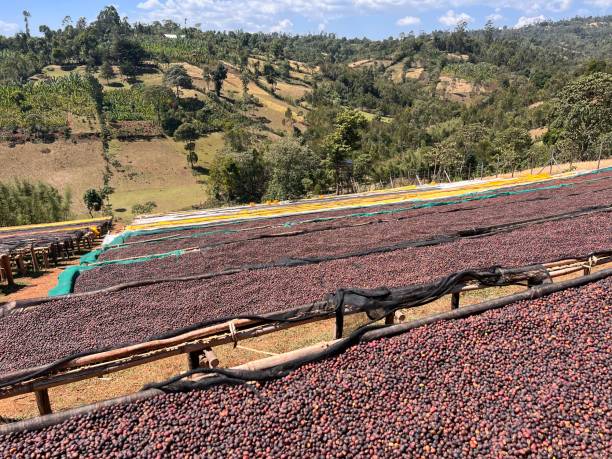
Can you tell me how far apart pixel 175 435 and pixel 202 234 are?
424 inches

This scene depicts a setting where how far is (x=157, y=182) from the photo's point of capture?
5347 centimetres

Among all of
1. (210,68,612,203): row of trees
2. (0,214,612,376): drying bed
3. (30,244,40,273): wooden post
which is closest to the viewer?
(0,214,612,376): drying bed

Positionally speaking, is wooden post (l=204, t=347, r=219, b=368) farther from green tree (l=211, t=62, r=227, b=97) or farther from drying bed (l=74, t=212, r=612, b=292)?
green tree (l=211, t=62, r=227, b=97)

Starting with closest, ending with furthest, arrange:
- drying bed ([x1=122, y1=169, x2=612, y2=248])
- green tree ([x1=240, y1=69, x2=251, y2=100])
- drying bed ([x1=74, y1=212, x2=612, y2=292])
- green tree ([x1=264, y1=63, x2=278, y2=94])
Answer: drying bed ([x1=74, y1=212, x2=612, y2=292]) < drying bed ([x1=122, y1=169, x2=612, y2=248]) < green tree ([x1=240, y1=69, x2=251, y2=100]) < green tree ([x1=264, y1=63, x2=278, y2=94])

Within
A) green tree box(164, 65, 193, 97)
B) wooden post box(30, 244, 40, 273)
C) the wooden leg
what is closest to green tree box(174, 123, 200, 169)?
green tree box(164, 65, 193, 97)

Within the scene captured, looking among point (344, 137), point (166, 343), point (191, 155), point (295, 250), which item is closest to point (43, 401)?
point (166, 343)

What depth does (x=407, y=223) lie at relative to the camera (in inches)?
471

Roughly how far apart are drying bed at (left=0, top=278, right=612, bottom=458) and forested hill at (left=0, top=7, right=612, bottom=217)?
2576 centimetres

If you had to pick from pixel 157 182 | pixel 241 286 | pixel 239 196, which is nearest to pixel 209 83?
pixel 157 182

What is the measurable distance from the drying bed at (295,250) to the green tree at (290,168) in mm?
25259

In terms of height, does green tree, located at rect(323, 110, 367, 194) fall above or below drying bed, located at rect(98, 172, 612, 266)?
above

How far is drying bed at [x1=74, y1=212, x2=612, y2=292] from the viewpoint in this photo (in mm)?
8508

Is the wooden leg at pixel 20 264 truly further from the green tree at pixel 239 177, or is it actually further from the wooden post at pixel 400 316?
the green tree at pixel 239 177

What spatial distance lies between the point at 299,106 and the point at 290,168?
65726mm
